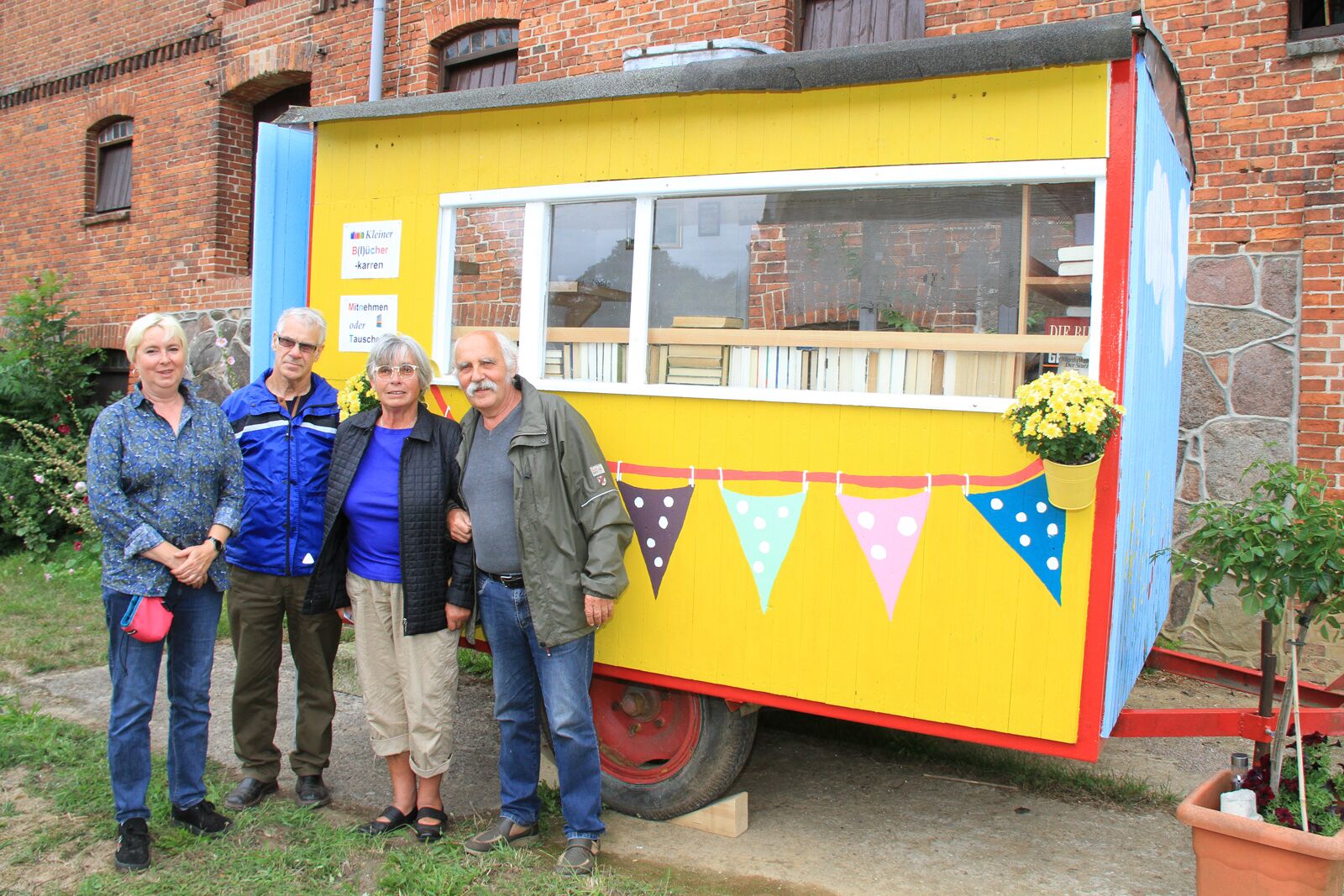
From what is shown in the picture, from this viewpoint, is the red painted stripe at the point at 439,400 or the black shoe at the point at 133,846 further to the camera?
the red painted stripe at the point at 439,400

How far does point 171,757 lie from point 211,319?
789cm

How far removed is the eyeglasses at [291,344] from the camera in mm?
4082

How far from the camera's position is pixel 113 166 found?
485 inches

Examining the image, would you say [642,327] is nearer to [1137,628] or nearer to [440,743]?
[440,743]

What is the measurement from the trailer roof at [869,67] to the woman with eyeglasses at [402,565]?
4.05 ft

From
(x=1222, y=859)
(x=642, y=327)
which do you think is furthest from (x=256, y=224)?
(x=1222, y=859)

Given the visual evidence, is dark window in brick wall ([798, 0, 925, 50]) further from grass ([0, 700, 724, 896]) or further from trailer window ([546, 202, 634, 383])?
grass ([0, 700, 724, 896])

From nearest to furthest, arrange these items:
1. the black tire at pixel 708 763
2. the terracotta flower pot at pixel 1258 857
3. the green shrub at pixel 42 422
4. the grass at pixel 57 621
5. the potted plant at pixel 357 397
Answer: the terracotta flower pot at pixel 1258 857
the black tire at pixel 708 763
the potted plant at pixel 357 397
the grass at pixel 57 621
the green shrub at pixel 42 422

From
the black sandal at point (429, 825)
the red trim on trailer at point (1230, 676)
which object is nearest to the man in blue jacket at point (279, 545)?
the black sandal at point (429, 825)

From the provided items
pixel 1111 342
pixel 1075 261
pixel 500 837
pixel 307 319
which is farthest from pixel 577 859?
pixel 1075 261

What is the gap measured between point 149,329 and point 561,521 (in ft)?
5.36

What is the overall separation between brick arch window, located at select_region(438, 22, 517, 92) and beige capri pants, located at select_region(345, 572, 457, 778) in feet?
21.6

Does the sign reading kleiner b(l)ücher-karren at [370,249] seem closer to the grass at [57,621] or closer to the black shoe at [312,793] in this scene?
the grass at [57,621]

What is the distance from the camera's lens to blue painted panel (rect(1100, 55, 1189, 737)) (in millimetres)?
3541
